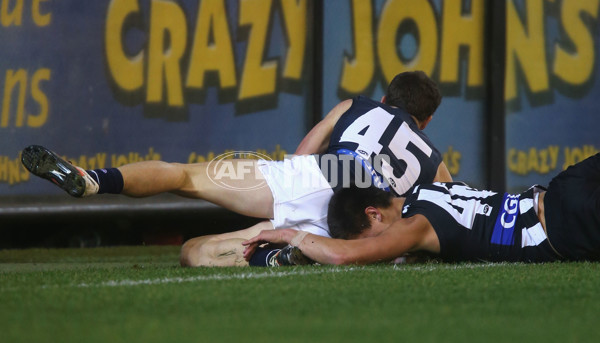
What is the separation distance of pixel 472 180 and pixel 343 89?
1.46 meters

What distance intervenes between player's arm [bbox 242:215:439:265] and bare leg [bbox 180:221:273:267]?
609 mm

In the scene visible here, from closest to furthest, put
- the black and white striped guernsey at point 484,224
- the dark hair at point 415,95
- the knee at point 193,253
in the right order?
the black and white striped guernsey at point 484,224 → the knee at point 193,253 → the dark hair at point 415,95

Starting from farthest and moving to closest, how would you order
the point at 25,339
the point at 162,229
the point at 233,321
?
the point at 162,229 < the point at 233,321 < the point at 25,339

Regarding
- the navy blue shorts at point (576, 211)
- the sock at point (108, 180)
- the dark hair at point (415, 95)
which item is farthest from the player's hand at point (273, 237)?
the dark hair at point (415, 95)

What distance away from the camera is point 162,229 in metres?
8.86

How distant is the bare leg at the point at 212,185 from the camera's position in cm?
532

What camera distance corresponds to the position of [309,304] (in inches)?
135

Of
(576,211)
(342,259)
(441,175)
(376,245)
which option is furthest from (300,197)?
(576,211)

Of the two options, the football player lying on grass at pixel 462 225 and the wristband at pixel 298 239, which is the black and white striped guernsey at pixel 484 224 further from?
the wristband at pixel 298 239

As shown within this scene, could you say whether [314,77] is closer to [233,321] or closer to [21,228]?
[21,228]

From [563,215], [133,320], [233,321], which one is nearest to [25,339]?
[133,320]

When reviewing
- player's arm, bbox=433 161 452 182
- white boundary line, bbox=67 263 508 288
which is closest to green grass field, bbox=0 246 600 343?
white boundary line, bbox=67 263 508 288

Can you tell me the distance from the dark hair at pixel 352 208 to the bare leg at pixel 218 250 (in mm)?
555

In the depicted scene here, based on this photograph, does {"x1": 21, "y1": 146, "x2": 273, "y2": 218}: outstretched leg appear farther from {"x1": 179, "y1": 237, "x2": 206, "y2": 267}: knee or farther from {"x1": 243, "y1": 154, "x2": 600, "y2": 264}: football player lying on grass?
{"x1": 243, "y1": 154, "x2": 600, "y2": 264}: football player lying on grass
